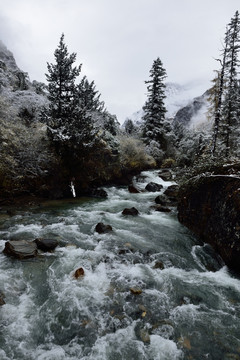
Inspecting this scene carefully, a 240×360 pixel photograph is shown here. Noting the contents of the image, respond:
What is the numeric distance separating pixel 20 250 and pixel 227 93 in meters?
18.6

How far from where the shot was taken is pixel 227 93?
637 inches

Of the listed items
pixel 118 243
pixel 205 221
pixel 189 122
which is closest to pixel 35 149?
pixel 118 243

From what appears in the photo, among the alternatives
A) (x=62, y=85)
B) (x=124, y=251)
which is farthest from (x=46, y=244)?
(x=62, y=85)

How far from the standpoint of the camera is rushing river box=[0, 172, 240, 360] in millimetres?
3262

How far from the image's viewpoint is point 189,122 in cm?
10406

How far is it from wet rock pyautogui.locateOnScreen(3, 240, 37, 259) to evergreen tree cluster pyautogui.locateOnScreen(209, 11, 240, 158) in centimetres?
1354

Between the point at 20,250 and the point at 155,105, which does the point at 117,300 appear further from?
the point at 155,105

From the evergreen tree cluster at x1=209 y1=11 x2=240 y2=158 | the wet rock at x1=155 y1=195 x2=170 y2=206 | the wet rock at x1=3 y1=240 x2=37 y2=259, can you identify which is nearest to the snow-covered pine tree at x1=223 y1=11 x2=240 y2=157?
the evergreen tree cluster at x1=209 y1=11 x2=240 y2=158

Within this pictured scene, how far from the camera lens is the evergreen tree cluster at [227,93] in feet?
47.3

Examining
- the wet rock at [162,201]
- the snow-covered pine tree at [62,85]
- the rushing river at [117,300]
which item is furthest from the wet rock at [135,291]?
the snow-covered pine tree at [62,85]

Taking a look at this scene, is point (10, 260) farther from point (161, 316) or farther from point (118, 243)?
point (161, 316)

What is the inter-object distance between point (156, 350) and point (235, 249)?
344 cm

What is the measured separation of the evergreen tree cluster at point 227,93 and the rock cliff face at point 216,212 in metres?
7.52

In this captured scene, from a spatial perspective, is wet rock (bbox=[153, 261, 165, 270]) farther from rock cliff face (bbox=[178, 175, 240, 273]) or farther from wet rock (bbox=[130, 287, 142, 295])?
rock cliff face (bbox=[178, 175, 240, 273])
